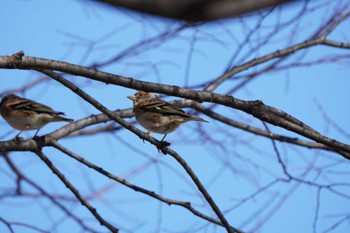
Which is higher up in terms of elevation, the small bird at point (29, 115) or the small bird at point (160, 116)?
the small bird at point (29, 115)

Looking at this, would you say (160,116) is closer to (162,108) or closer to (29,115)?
(162,108)

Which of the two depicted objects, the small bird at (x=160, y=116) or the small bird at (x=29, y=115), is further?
the small bird at (x=29, y=115)

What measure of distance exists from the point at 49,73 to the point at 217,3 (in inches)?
135

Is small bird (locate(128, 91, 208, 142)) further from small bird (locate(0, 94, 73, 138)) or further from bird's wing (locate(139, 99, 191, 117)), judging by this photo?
small bird (locate(0, 94, 73, 138))

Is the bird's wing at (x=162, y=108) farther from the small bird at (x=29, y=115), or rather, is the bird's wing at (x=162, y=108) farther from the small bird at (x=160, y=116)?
the small bird at (x=29, y=115)

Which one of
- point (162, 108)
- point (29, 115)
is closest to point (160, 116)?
point (162, 108)

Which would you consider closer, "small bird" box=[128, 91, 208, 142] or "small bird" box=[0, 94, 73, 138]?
"small bird" box=[128, 91, 208, 142]

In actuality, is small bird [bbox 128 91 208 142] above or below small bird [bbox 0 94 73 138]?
below

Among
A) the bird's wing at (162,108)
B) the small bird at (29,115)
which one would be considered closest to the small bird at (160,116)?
the bird's wing at (162,108)

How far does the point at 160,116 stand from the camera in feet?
21.0

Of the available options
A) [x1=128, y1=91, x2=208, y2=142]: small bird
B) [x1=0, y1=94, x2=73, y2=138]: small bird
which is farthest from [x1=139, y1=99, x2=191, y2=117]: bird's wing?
[x1=0, y1=94, x2=73, y2=138]: small bird

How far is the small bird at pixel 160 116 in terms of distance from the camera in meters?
6.30

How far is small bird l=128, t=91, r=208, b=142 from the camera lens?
630 cm

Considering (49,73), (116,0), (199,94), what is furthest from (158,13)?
(49,73)
